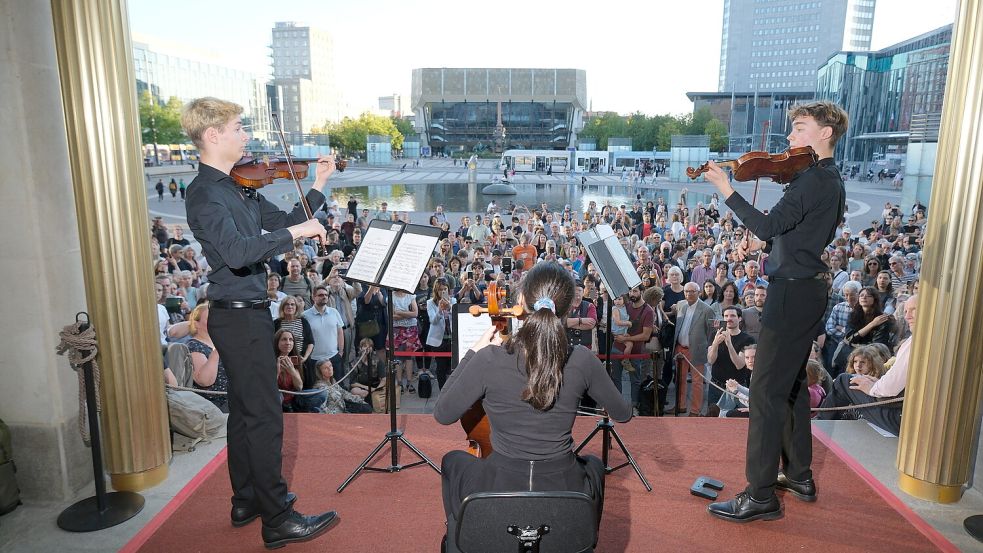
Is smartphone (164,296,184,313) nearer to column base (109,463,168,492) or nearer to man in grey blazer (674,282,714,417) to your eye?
column base (109,463,168,492)

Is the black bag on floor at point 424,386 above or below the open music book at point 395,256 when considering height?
below

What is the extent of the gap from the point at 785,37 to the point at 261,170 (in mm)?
124914

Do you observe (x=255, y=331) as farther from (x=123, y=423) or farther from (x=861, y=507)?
(x=861, y=507)

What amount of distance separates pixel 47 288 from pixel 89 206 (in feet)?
1.67

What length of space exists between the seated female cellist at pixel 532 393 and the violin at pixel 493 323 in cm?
14

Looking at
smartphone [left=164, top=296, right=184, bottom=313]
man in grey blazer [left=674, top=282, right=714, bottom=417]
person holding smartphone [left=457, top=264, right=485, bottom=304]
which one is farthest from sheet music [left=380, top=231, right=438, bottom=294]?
smartphone [left=164, top=296, right=184, bottom=313]

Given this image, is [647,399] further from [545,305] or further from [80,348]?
[80,348]

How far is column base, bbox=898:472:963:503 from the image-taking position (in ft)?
10.6

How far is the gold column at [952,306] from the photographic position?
112 inches

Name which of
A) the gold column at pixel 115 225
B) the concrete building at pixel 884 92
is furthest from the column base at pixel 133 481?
the concrete building at pixel 884 92

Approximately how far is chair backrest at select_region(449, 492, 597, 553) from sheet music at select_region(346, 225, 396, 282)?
166 cm

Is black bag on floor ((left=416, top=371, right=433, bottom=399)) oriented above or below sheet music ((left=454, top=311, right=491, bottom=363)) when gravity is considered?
below

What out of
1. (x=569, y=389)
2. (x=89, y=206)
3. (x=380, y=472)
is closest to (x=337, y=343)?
(x=380, y=472)

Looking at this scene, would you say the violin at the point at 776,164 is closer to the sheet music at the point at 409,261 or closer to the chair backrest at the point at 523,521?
the sheet music at the point at 409,261
